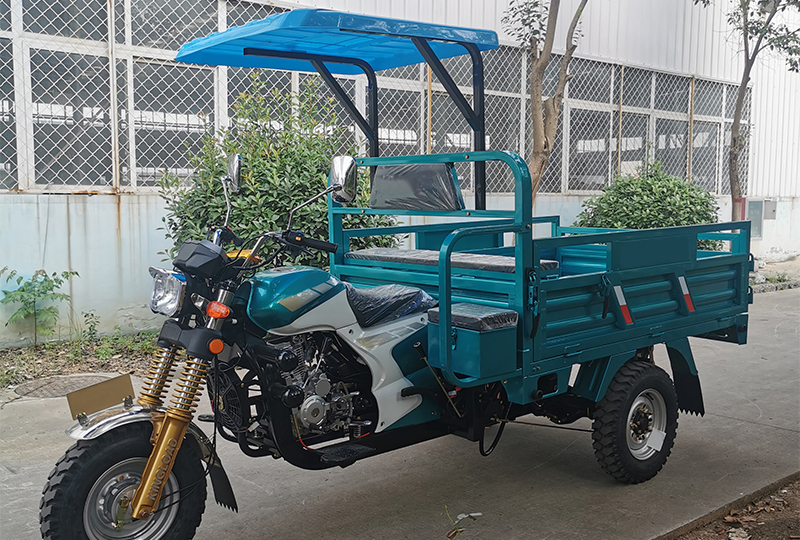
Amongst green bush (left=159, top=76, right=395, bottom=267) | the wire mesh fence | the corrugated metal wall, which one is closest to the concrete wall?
the wire mesh fence

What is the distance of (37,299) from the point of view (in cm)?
665

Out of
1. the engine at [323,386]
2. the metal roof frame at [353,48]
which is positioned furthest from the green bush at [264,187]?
the engine at [323,386]

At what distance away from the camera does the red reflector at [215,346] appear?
9.74ft

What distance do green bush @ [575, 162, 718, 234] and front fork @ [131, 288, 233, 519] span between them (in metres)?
7.73

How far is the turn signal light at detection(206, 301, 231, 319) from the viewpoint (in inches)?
118

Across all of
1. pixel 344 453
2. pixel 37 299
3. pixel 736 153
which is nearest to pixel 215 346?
pixel 344 453

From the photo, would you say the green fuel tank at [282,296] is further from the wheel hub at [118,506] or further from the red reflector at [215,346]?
the wheel hub at [118,506]

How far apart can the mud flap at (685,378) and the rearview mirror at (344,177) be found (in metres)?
2.24

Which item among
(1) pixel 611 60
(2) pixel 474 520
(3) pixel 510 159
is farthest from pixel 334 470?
(1) pixel 611 60

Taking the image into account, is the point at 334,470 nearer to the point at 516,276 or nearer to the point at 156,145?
the point at 516,276

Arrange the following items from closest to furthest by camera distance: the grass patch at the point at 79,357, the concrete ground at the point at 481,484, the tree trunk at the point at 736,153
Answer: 1. the concrete ground at the point at 481,484
2. the grass patch at the point at 79,357
3. the tree trunk at the point at 736,153

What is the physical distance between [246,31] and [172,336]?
1.52m

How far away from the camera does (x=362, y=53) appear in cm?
454

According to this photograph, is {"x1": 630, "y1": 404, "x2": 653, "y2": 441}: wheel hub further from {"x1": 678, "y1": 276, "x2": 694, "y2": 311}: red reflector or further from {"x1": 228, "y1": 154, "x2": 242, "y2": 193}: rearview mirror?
{"x1": 228, "y1": 154, "x2": 242, "y2": 193}: rearview mirror
